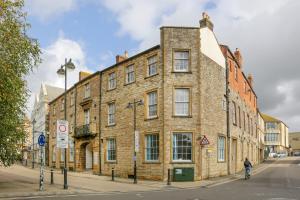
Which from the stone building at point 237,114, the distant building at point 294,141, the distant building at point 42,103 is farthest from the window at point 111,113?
the distant building at point 294,141

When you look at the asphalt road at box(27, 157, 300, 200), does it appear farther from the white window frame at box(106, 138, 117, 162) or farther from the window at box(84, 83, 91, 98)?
the window at box(84, 83, 91, 98)

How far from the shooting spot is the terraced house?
101ft

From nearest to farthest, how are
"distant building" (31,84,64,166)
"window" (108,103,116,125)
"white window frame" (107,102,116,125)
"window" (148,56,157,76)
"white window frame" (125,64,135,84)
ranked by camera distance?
"window" (148,56,157,76) < "white window frame" (125,64,135,84) < "white window frame" (107,102,116,125) < "window" (108,103,116,125) < "distant building" (31,84,64,166)

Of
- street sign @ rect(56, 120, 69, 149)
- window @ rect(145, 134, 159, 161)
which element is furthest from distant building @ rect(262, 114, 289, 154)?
street sign @ rect(56, 120, 69, 149)

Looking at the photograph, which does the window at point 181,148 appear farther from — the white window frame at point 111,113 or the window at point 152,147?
the white window frame at point 111,113

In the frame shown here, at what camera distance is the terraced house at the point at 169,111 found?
30.8 meters

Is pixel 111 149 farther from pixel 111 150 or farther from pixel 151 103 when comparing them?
pixel 151 103

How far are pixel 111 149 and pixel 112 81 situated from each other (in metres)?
5.79

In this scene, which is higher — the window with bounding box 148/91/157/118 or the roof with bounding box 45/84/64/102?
the roof with bounding box 45/84/64/102

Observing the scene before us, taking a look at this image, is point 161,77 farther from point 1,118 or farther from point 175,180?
point 1,118

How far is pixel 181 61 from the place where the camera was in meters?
31.7

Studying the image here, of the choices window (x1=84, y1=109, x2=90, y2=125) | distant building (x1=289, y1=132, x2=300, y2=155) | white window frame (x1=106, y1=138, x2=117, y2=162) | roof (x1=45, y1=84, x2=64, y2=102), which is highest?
roof (x1=45, y1=84, x2=64, y2=102)

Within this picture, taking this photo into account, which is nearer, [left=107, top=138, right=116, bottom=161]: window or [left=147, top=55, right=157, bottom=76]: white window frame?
[left=147, top=55, right=157, bottom=76]: white window frame

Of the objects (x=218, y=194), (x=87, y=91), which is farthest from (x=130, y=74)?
(x=218, y=194)
